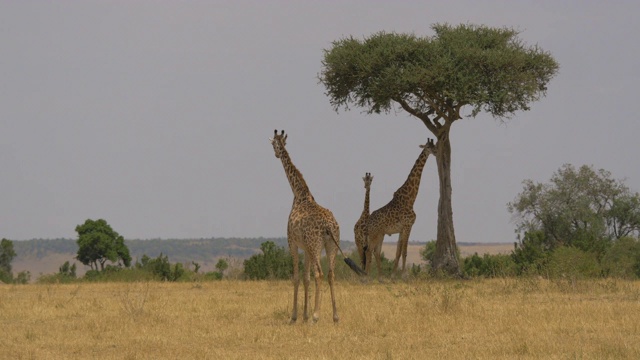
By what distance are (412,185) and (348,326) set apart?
35.7 feet

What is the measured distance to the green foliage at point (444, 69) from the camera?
26.0 metres

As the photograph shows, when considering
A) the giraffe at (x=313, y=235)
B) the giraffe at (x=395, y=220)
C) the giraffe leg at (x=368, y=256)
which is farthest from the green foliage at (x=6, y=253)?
the giraffe at (x=313, y=235)

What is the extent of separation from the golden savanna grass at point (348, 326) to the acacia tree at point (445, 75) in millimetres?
7238

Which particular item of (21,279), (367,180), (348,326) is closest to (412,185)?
(367,180)

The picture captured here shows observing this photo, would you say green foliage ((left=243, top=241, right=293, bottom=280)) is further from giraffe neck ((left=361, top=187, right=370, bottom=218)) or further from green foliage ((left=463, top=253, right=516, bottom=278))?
green foliage ((left=463, top=253, right=516, bottom=278))

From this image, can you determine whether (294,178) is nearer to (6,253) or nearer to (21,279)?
(21,279)

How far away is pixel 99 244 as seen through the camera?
134ft

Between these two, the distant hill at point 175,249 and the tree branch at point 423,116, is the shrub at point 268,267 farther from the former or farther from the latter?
the distant hill at point 175,249

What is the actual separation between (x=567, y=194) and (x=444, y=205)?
18.4 meters

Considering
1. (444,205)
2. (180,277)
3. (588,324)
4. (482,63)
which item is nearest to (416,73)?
(482,63)

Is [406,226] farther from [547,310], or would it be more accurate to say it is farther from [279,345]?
[279,345]

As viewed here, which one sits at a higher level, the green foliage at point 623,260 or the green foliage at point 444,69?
the green foliage at point 444,69

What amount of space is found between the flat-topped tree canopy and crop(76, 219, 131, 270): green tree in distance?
55.5 feet

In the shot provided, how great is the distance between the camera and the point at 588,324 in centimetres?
1338
